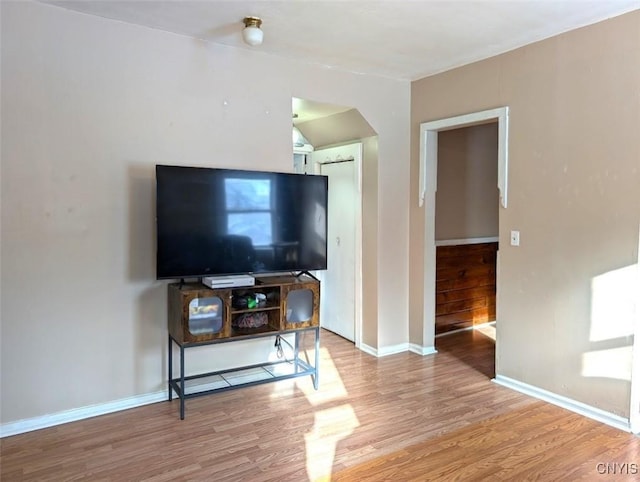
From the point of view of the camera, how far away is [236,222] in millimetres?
3215

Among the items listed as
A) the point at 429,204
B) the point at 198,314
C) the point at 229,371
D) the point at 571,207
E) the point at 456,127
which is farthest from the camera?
the point at 429,204

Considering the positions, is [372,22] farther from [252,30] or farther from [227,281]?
[227,281]

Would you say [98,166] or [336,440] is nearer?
[336,440]

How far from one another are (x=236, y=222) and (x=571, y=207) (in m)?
2.26

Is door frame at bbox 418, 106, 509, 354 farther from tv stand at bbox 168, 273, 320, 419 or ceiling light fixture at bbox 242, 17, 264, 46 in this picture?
ceiling light fixture at bbox 242, 17, 264, 46

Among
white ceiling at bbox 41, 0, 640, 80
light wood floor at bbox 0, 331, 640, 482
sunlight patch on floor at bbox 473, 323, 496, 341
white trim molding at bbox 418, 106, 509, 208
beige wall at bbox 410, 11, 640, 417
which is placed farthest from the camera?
sunlight patch on floor at bbox 473, 323, 496, 341

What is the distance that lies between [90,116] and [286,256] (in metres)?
1.57

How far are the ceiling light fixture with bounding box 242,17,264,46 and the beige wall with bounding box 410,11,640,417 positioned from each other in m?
1.83

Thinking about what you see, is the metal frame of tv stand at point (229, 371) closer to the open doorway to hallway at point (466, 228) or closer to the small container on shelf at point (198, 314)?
the small container on shelf at point (198, 314)

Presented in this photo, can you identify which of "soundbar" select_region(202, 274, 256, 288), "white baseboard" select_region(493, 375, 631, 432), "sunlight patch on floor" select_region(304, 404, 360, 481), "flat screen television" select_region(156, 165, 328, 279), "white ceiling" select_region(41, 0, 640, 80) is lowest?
"sunlight patch on floor" select_region(304, 404, 360, 481)

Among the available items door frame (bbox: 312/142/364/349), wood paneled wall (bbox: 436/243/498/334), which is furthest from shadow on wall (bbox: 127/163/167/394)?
wood paneled wall (bbox: 436/243/498/334)

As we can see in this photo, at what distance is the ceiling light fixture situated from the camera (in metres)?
2.91

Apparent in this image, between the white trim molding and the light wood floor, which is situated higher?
the white trim molding

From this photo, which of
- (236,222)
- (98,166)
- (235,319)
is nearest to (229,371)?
(235,319)
